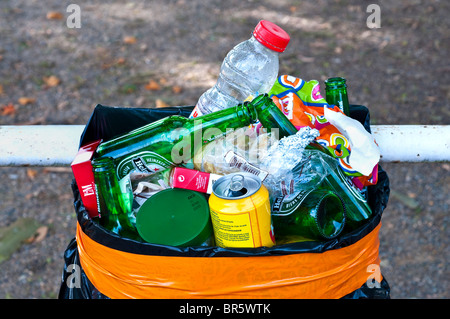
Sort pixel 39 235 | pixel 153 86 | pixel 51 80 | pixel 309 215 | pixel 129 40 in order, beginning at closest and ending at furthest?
1. pixel 309 215
2. pixel 39 235
3. pixel 153 86
4. pixel 51 80
5. pixel 129 40

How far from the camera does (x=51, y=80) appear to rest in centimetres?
368

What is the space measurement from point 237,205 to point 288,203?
0.68 ft

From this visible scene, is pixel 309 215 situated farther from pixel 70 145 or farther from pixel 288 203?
pixel 70 145

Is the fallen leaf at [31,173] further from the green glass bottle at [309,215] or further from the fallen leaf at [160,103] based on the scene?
the green glass bottle at [309,215]

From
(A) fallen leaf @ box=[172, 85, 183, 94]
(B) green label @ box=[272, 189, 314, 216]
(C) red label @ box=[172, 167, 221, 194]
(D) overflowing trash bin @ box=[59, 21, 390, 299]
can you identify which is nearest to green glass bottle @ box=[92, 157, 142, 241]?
(D) overflowing trash bin @ box=[59, 21, 390, 299]

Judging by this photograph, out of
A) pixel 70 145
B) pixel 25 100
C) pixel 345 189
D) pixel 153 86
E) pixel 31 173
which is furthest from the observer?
pixel 153 86

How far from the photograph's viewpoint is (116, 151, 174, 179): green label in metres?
1.26

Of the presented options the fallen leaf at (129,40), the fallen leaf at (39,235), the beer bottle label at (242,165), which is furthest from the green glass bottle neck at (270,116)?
the fallen leaf at (129,40)

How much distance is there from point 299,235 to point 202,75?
8.86 ft

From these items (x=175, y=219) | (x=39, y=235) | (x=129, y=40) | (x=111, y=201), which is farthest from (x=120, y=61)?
(x=175, y=219)

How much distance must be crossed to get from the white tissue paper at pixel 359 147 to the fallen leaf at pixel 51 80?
2945 mm

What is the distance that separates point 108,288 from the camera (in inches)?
46.4

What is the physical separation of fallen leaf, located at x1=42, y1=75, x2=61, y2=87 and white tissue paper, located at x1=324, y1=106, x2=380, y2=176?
116 inches

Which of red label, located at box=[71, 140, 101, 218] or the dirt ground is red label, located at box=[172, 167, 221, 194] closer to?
red label, located at box=[71, 140, 101, 218]
